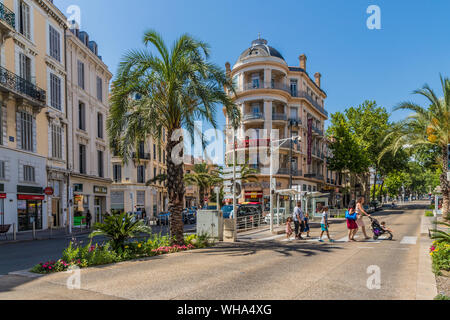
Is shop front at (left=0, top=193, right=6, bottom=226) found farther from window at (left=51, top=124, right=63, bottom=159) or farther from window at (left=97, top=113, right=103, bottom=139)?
window at (left=97, top=113, right=103, bottom=139)

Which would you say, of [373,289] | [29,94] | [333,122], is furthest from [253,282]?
[333,122]

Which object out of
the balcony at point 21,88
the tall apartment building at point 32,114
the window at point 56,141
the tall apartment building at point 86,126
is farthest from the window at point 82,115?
the balcony at point 21,88

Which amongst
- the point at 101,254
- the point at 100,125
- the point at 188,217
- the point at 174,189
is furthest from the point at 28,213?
the point at 101,254

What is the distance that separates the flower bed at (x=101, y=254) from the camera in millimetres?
8594

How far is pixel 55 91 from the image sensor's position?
28547 millimetres

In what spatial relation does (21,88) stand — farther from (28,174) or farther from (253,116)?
(253,116)

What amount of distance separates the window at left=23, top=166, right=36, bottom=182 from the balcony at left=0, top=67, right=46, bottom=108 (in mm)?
4531

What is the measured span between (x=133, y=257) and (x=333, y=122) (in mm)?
42412

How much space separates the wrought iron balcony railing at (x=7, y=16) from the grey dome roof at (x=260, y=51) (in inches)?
1088

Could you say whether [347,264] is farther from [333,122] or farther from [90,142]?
[333,122]

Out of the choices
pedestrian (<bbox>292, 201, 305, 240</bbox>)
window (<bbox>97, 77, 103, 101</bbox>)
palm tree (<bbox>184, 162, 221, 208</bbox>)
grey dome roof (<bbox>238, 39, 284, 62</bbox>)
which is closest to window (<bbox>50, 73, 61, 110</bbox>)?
window (<bbox>97, 77, 103, 101</bbox>)

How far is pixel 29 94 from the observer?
24.4 meters

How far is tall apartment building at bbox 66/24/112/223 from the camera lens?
31.0 m

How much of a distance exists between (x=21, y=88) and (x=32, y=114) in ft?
7.51
